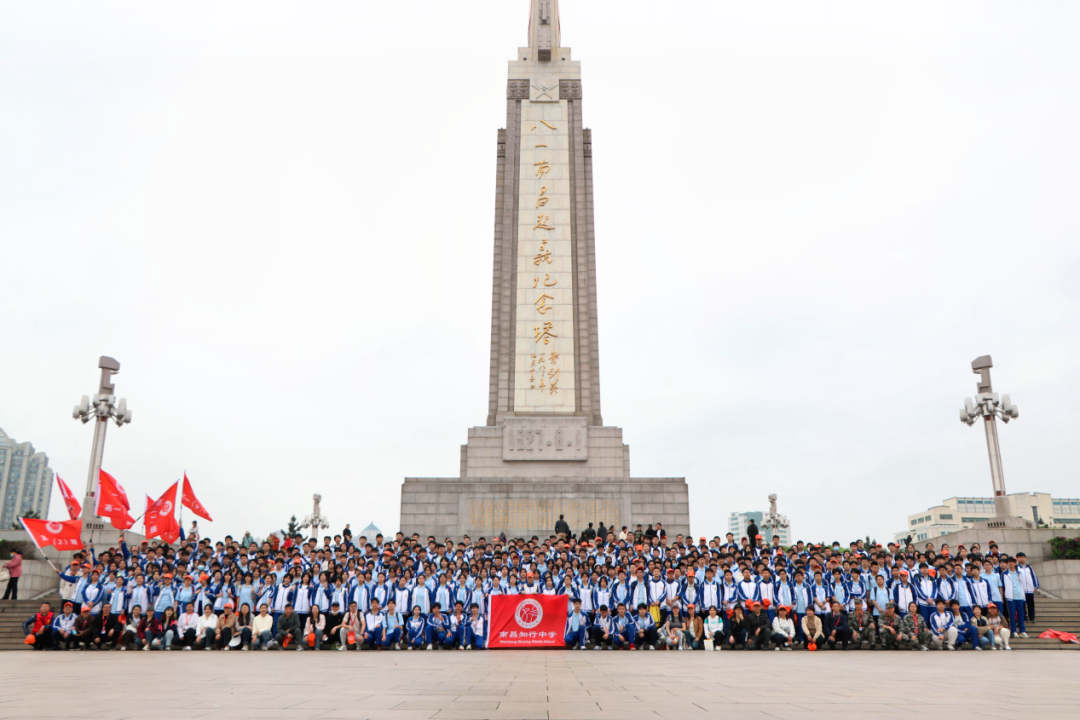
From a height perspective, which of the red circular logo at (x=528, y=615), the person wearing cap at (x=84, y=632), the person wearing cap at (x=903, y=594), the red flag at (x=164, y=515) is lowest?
the person wearing cap at (x=84, y=632)

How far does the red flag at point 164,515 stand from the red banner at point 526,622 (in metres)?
9.36

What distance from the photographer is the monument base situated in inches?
839

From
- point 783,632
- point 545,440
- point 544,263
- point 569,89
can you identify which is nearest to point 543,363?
point 545,440

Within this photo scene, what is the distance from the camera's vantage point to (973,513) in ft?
339

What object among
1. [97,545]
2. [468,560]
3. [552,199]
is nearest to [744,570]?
[468,560]

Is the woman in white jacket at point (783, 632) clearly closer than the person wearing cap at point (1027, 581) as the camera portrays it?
Yes

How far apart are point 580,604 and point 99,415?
43.0ft

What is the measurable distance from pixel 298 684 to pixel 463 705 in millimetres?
2051

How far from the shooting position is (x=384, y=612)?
12.5 meters

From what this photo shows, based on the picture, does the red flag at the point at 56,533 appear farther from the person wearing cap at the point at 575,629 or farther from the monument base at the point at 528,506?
the person wearing cap at the point at 575,629

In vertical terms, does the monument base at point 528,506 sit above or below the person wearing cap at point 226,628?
above

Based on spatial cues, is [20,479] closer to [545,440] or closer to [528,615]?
[545,440]

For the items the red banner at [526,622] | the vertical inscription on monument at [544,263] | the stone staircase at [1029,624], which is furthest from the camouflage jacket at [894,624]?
the vertical inscription on monument at [544,263]

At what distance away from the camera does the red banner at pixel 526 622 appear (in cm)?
1180
